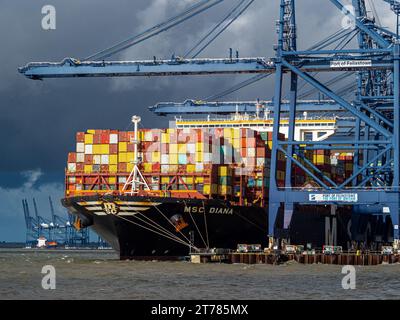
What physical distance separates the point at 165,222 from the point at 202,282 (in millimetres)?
19191

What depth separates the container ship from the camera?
226 ft

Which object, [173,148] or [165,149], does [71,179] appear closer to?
[165,149]

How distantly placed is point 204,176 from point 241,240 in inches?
265

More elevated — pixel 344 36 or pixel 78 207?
pixel 344 36

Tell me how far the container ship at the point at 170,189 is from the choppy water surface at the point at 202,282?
4.26m

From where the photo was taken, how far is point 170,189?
71.2 metres

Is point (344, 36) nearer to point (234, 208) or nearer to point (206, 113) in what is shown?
point (234, 208)

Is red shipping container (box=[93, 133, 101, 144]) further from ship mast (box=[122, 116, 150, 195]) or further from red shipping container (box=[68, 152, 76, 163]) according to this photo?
ship mast (box=[122, 116, 150, 195])

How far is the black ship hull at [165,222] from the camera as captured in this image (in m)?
68.1

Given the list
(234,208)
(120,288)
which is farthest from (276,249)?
(120,288)

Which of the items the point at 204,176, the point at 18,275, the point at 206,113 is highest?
the point at 206,113

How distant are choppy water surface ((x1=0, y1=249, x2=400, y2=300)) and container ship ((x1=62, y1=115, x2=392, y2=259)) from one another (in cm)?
426

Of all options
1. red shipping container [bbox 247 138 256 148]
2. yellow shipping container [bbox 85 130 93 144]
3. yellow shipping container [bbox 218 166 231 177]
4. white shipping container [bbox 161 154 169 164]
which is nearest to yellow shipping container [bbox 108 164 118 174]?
yellow shipping container [bbox 85 130 93 144]
